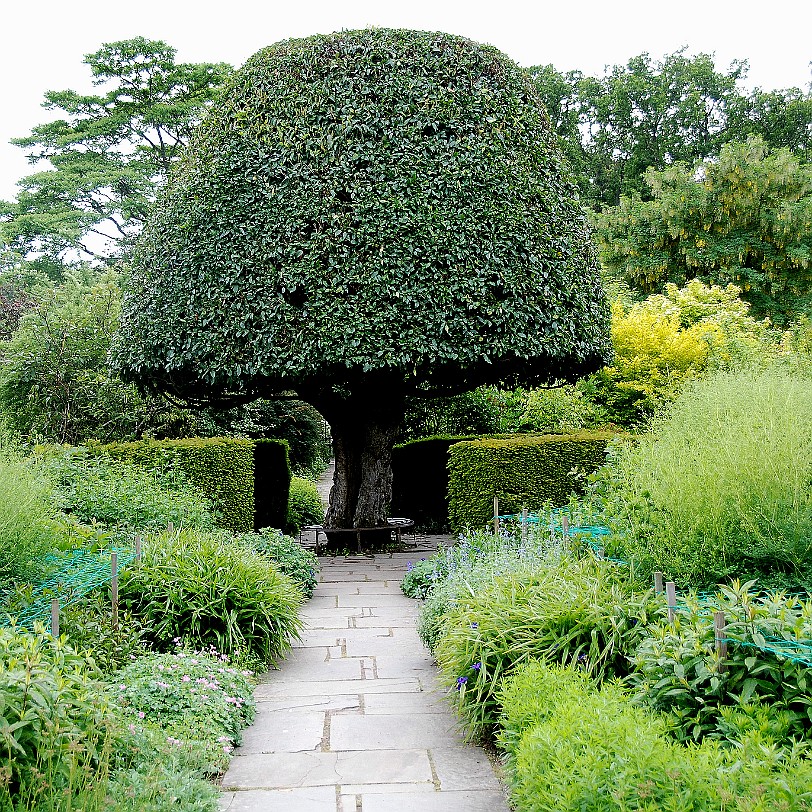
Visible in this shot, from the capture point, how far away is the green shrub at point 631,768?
7.54ft

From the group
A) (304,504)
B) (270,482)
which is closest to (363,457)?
(270,482)

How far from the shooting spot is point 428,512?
13617 mm

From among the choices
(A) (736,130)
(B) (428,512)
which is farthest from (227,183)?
(A) (736,130)

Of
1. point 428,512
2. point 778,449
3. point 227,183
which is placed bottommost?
point 428,512

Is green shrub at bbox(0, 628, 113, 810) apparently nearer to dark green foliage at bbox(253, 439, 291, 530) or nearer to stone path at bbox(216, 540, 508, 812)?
stone path at bbox(216, 540, 508, 812)

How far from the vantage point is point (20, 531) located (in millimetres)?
4578

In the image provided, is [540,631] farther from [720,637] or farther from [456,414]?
[456,414]

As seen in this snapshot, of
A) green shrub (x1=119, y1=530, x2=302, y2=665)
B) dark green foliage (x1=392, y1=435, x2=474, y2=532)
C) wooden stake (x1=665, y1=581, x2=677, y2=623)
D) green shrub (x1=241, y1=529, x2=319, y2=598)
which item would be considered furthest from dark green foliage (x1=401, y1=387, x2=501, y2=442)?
wooden stake (x1=665, y1=581, x2=677, y2=623)

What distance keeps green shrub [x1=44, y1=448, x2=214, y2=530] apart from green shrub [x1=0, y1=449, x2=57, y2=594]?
1.38 meters

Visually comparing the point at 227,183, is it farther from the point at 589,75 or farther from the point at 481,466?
the point at 589,75

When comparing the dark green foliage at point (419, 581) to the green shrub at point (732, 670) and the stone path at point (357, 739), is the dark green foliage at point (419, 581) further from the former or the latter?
the green shrub at point (732, 670)

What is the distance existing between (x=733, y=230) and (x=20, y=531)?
19.9 m

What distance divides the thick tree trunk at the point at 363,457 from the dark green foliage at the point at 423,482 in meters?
1.99

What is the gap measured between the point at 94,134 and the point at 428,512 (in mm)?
15109
